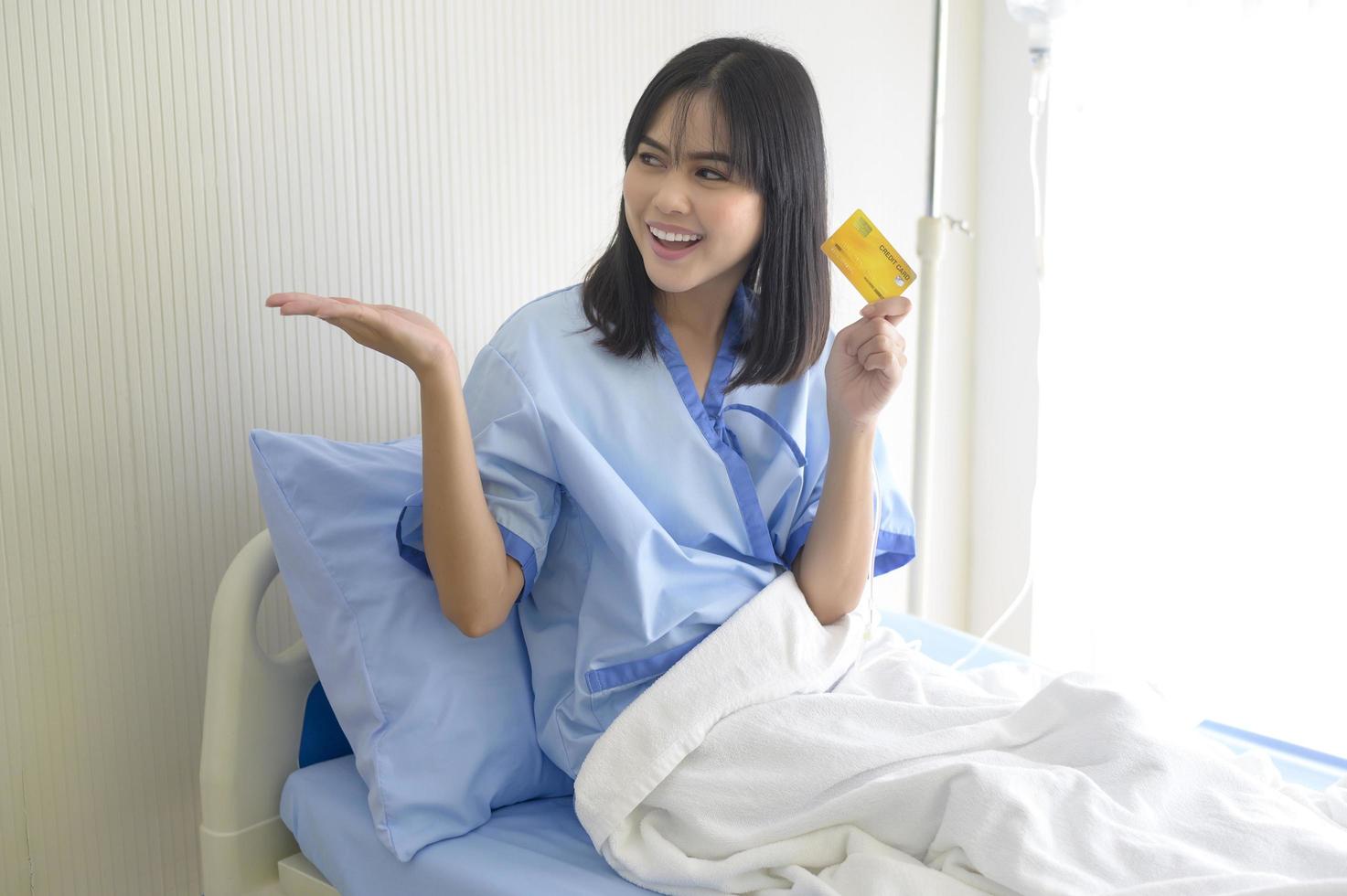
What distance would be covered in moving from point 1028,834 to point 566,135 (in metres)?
1.27

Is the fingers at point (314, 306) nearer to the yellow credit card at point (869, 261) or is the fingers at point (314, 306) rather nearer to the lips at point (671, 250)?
the lips at point (671, 250)

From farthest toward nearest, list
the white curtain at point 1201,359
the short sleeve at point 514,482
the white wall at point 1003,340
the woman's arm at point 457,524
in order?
the white wall at point 1003,340 < the white curtain at point 1201,359 < the short sleeve at point 514,482 < the woman's arm at point 457,524

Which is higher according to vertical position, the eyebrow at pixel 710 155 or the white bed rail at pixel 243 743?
the eyebrow at pixel 710 155

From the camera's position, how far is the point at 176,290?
1406mm

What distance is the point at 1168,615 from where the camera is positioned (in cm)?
252

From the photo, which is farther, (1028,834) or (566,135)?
(566,135)

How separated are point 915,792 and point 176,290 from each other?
1018mm

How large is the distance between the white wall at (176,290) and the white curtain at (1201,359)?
1.32m

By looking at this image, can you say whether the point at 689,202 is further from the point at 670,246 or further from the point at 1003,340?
the point at 1003,340

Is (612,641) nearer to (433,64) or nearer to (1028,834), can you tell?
(1028,834)

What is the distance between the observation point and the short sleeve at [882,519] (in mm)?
1466

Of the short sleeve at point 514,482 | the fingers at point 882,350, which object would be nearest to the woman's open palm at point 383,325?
the short sleeve at point 514,482

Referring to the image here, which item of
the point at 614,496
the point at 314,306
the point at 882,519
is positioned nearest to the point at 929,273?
the point at 882,519

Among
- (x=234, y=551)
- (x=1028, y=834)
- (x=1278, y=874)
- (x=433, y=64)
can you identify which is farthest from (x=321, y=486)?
(x=1278, y=874)
